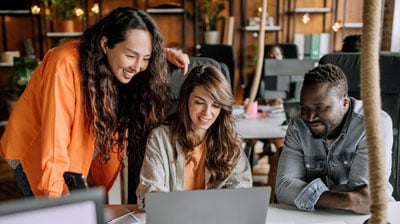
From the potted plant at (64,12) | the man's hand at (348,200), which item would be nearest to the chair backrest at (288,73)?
the man's hand at (348,200)

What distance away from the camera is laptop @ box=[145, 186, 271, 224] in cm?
103

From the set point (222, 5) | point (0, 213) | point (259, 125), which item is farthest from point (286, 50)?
point (0, 213)

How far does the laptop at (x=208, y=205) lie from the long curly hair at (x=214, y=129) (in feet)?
1.61

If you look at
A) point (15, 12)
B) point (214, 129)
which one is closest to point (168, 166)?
point (214, 129)

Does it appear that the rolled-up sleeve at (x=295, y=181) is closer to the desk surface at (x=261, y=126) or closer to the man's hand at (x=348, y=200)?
the man's hand at (x=348, y=200)

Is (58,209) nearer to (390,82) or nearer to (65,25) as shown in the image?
(390,82)

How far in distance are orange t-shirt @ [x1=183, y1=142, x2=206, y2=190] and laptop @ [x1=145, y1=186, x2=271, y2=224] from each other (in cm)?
51

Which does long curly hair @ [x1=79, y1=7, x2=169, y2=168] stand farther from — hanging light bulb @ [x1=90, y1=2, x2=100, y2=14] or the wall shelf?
the wall shelf

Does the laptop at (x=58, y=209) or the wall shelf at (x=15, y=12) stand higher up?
the wall shelf at (x=15, y=12)

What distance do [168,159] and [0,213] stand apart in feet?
3.80

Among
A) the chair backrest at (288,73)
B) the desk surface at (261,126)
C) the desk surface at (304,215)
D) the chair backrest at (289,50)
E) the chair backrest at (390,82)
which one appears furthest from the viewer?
the chair backrest at (289,50)

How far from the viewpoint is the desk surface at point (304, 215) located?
1.25m

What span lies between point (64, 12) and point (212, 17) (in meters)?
1.90

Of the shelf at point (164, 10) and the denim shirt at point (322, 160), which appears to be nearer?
the denim shirt at point (322, 160)
